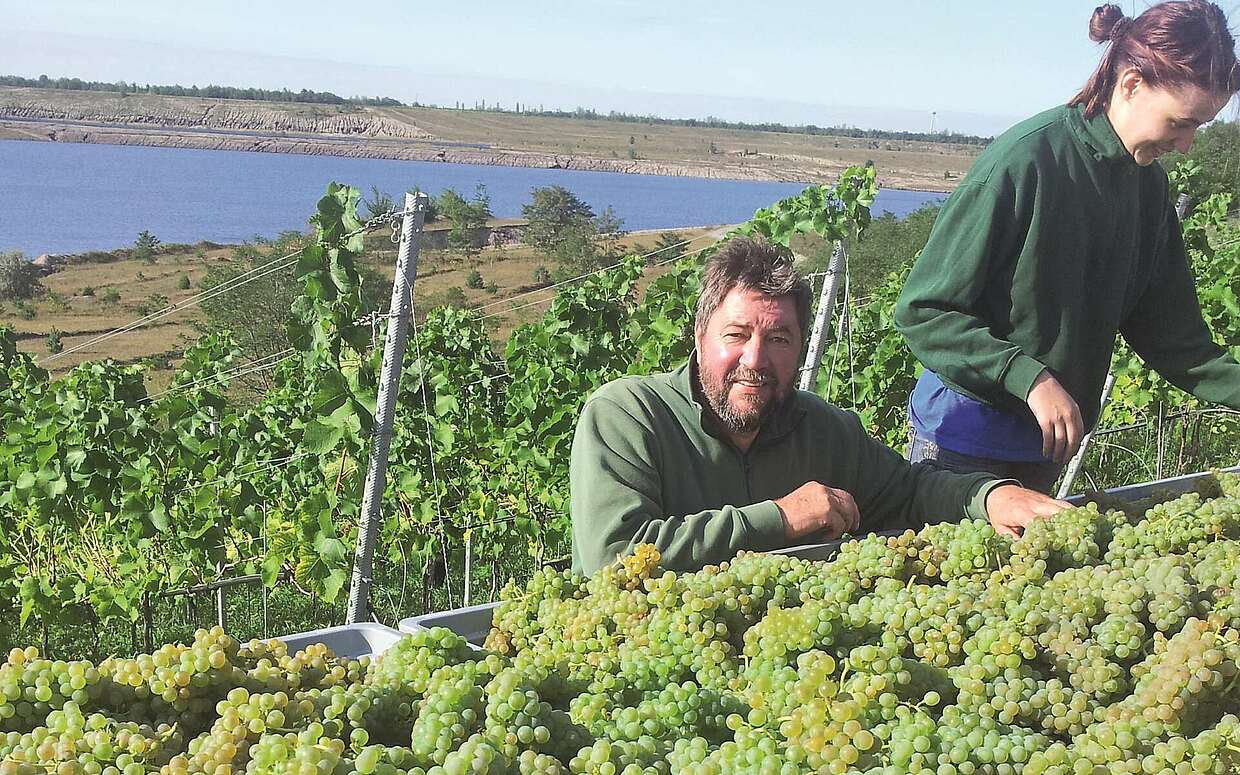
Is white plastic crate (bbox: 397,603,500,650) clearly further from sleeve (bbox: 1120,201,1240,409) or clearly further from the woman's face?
sleeve (bbox: 1120,201,1240,409)

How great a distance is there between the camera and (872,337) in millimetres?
7125

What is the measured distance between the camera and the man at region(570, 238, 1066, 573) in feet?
7.63

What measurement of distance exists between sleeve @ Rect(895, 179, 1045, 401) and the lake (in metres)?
63.9

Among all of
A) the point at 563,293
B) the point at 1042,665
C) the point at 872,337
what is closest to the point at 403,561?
the point at 563,293

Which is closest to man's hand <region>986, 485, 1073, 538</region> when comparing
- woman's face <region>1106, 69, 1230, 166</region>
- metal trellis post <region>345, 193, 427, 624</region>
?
woman's face <region>1106, 69, 1230, 166</region>

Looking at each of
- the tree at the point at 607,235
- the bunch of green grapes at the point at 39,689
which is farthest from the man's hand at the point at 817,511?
the tree at the point at 607,235

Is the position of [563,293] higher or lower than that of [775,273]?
lower

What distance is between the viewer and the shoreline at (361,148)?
120125mm

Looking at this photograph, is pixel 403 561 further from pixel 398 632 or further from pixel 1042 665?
pixel 1042 665

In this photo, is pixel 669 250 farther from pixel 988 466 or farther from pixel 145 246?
pixel 145 246

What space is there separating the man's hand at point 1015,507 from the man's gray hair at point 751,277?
0.56 metres

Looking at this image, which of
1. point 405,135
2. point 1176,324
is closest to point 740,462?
point 1176,324

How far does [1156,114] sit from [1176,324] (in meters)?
A: 0.71

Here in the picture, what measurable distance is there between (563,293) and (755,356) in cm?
330
